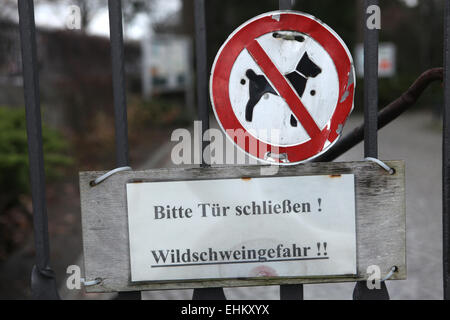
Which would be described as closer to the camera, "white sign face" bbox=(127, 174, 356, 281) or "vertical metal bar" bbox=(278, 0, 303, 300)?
"white sign face" bbox=(127, 174, 356, 281)

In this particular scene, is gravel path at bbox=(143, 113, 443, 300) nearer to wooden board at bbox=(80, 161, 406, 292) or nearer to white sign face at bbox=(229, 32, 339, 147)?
wooden board at bbox=(80, 161, 406, 292)

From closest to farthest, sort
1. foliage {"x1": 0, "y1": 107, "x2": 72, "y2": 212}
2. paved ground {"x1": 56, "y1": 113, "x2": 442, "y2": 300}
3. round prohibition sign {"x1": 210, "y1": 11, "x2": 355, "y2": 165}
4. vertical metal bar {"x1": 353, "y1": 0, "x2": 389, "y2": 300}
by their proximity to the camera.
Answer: round prohibition sign {"x1": 210, "y1": 11, "x2": 355, "y2": 165} → vertical metal bar {"x1": 353, "y1": 0, "x2": 389, "y2": 300} → foliage {"x1": 0, "y1": 107, "x2": 72, "y2": 212} → paved ground {"x1": 56, "y1": 113, "x2": 442, "y2": 300}

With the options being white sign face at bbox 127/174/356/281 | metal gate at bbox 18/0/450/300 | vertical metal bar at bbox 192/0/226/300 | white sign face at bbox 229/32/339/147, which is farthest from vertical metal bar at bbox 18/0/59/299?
white sign face at bbox 229/32/339/147

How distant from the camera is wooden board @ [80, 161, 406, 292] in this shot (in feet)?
5.79

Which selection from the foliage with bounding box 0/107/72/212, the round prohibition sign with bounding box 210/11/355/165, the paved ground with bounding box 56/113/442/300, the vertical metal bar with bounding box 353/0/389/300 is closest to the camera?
the round prohibition sign with bounding box 210/11/355/165

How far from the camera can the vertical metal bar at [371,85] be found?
1.82 metres

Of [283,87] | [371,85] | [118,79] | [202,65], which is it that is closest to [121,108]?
[118,79]

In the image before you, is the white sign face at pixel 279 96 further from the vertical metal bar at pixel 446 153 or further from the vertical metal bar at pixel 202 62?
the vertical metal bar at pixel 446 153

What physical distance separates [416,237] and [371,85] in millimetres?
4097

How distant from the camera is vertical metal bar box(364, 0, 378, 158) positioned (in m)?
1.82

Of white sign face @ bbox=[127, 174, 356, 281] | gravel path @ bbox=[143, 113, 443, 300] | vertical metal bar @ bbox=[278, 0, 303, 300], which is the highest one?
white sign face @ bbox=[127, 174, 356, 281]

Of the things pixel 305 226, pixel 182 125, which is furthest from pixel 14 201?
pixel 182 125

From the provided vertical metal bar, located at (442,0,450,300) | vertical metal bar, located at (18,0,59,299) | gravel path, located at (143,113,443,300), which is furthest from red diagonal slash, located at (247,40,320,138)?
gravel path, located at (143,113,443,300)

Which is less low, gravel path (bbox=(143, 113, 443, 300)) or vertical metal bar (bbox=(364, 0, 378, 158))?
vertical metal bar (bbox=(364, 0, 378, 158))
